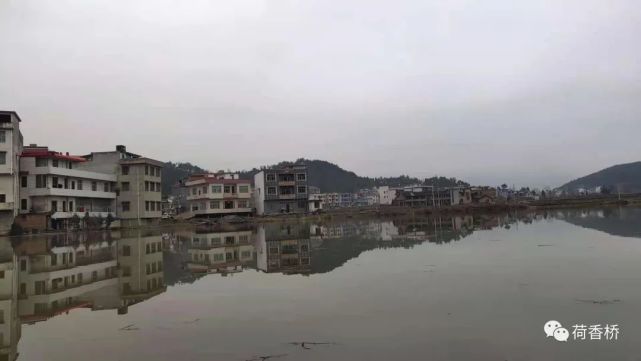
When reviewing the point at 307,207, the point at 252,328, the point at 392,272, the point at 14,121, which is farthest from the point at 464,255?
the point at 307,207

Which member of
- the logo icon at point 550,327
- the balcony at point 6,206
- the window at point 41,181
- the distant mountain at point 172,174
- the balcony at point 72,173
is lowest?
the logo icon at point 550,327

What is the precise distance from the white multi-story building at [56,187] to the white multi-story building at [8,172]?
176 cm

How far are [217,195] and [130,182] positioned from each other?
13.1 meters

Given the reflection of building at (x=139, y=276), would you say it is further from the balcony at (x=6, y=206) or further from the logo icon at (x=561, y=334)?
the balcony at (x=6, y=206)

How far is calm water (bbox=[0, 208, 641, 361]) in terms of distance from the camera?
292 inches

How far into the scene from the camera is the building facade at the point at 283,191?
7356cm

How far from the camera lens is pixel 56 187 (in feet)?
150

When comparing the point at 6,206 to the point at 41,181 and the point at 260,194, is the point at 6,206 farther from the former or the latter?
the point at 260,194

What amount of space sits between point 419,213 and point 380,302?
69177 mm

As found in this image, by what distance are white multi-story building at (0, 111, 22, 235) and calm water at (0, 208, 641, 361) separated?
2705 centimetres

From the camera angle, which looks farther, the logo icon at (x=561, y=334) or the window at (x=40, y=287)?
the window at (x=40, y=287)

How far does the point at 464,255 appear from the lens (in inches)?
730

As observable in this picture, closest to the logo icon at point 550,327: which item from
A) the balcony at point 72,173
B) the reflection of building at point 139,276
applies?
the reflection of building at point 139,276

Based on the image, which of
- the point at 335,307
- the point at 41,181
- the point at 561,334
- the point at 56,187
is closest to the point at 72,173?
the point at 56,187
